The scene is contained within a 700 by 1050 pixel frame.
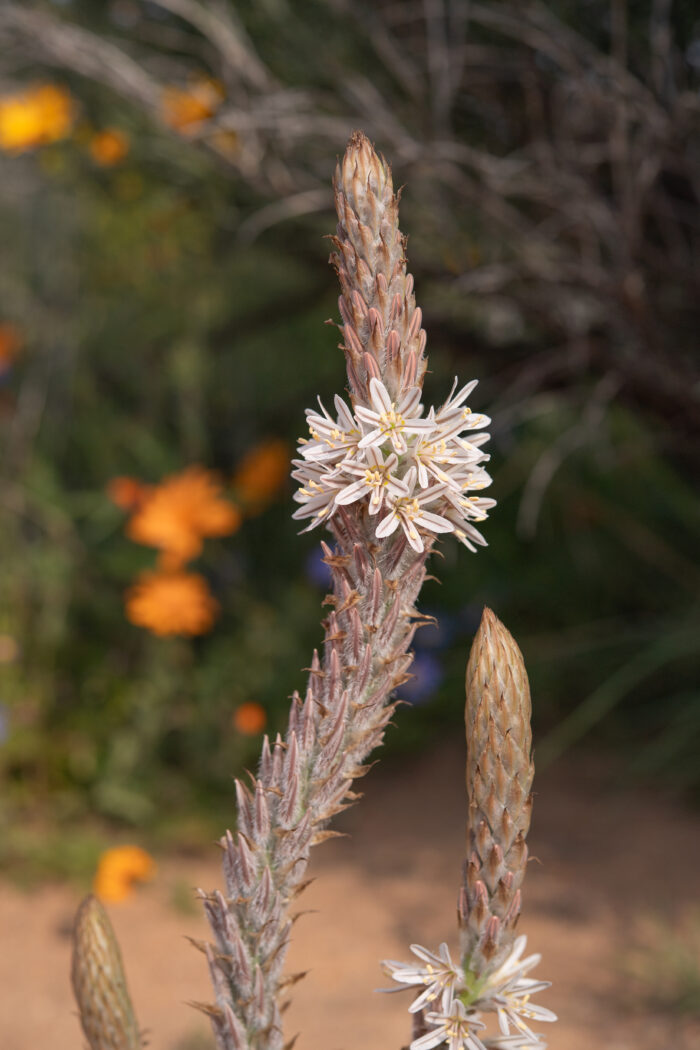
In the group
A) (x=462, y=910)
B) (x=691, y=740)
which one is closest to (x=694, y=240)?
(x=691, y=740)

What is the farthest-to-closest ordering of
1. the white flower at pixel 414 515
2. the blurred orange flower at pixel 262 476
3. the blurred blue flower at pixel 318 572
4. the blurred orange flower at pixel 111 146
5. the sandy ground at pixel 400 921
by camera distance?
the blurred orange flower at pixel 262 476
the blurred blue flower at pixel 318 572
the blurred orange flower at pixel 111 146
the sandy ground at pixel 400 921
the white flower at pixel 414 515

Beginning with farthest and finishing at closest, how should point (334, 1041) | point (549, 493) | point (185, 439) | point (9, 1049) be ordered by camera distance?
point (185, 439)
point (549, 493)
point (9, 1049)
point (334, 1041)

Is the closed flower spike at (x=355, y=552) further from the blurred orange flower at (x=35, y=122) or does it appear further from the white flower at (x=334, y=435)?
the blurred orange flower at (x=35, y=122)

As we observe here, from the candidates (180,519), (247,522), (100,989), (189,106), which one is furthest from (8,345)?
(100,989)

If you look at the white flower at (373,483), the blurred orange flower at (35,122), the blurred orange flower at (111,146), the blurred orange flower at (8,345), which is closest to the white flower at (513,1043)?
the white flower at (373,483)

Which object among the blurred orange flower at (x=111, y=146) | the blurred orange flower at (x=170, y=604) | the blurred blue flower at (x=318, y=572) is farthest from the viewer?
the blurred blue flower at (x=318, y=572)

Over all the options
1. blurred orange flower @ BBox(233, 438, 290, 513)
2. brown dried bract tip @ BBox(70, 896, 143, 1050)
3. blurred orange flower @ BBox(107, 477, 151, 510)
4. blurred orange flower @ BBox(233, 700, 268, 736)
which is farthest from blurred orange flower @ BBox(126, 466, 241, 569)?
brown dried bract tip @ BBox(70, 896, 143, 1050)

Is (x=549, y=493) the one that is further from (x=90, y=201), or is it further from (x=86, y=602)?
(x=90, y=201)
